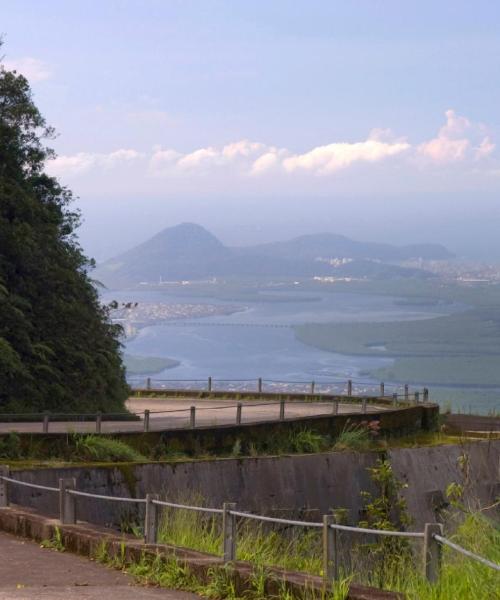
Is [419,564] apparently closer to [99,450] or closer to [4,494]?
[4,494]

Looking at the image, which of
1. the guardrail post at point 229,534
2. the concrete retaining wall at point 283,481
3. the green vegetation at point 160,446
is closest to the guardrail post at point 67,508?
the guardrail post at point 229,534

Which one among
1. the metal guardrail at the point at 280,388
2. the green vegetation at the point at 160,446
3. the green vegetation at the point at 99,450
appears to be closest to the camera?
the green vegetation at the point at 160,446

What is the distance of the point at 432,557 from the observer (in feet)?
36.6

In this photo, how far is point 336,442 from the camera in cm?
3372

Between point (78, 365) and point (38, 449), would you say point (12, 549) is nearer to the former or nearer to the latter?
point (38, 449)

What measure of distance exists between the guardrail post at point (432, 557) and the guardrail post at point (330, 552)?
1.02m

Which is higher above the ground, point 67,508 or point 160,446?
point 67,508

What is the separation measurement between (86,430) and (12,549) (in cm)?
1271

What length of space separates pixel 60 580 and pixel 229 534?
5.75ft

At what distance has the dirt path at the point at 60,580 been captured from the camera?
1261cm

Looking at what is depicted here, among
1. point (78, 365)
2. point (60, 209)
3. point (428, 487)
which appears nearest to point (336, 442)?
point (428, 487)

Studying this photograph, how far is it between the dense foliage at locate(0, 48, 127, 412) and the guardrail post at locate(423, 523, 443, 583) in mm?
22448

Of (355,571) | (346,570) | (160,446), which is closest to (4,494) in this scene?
(355,571)

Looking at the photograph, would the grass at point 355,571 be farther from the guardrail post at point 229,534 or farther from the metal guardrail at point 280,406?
the metal guardrail at point 280,406
